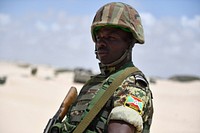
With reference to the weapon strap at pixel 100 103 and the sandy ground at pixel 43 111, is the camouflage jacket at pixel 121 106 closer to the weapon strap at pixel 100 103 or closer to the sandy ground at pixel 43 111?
the weapon strap at pixel 100 103

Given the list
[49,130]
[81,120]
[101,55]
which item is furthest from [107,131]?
[49,130]

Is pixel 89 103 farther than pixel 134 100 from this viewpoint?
Yes

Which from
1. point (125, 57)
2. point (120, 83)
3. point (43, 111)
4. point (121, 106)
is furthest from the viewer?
point (43, 111)

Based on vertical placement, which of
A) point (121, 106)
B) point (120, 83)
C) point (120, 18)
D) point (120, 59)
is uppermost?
point (120, 18)

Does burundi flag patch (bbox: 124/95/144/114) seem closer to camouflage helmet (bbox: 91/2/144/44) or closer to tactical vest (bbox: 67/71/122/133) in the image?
tactical vest (bbox: 67/71/122/133)

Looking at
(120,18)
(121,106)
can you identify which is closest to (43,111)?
(120,18)

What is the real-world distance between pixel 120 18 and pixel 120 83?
38cm

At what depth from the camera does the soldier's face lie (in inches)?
84.3

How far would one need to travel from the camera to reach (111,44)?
7.04ft

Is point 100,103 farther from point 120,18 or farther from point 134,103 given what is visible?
point 120,18

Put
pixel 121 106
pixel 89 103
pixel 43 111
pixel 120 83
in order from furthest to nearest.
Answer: pixel 43 111, pixel 89 103, pixel 120 83, pixel 121 106

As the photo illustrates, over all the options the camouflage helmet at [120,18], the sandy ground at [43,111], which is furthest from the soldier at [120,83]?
the sandy ground at [43,111]

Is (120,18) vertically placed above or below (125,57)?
above

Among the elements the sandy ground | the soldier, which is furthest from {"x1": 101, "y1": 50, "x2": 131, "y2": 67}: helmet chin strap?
the sandy ground
